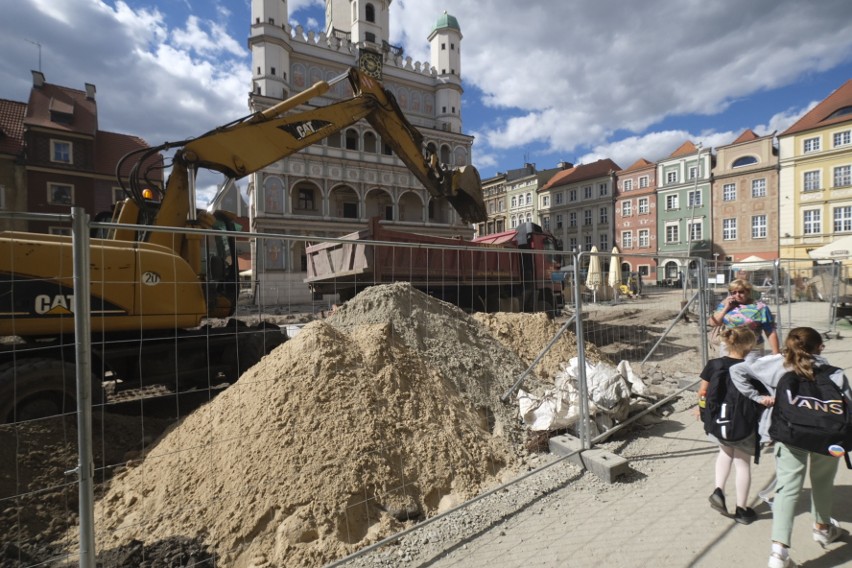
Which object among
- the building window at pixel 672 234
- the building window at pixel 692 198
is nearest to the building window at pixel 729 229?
the building window at pixel 692 198

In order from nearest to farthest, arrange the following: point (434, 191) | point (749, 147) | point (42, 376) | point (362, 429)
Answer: point (362, 429)
point (42, 376)
point (434, 191)
point (749, 147)

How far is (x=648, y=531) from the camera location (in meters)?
3.00

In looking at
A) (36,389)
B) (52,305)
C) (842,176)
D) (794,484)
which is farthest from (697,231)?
(36,389)

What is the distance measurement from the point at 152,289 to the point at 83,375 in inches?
125

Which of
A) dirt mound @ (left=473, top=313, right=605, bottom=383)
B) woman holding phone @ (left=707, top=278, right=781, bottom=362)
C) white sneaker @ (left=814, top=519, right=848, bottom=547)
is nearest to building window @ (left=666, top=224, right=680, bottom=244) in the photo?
dirt mound @ (left=473, top=313, right=605, bottom=383)

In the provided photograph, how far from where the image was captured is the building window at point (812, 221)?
114ft

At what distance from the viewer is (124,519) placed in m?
3.15

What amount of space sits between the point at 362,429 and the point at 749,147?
157ft

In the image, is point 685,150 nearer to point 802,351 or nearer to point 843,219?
point 843,219

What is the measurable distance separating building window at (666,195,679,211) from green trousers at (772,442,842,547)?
47.4m

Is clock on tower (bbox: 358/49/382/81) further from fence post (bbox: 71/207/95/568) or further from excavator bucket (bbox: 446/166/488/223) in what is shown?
fence post (bbox: 71/207/95/568)

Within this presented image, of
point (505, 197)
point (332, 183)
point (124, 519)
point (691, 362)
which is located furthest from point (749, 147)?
point (124, 519)

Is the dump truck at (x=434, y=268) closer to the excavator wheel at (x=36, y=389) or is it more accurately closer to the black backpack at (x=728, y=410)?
the excavator wheel at (x=36, y=389)

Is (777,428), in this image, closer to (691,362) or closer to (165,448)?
(165,448)
